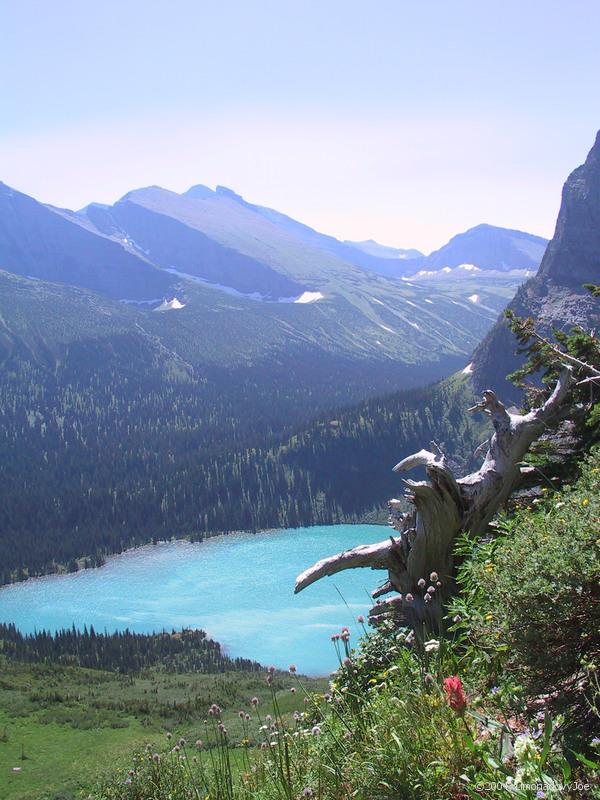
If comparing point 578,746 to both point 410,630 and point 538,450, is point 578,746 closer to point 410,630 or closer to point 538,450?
point 410,630

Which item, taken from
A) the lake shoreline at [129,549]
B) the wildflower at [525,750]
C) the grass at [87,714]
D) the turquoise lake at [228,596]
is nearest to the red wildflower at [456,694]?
the wildflower at [525,750]

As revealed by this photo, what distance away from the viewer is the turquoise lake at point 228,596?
109 meters

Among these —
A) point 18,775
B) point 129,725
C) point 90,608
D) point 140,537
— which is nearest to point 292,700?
point 129,725

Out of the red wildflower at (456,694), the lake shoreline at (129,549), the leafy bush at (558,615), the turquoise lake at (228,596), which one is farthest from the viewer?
the lake shoreline at (129,549)

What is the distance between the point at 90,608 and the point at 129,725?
2663 inches

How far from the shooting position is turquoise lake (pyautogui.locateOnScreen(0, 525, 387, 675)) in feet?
356

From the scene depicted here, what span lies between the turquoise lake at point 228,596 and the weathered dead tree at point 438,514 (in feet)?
263

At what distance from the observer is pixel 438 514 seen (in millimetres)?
12250

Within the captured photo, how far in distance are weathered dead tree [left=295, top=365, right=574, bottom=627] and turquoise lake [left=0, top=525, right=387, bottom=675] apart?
80308 millimetres

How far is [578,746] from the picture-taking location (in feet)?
18.8

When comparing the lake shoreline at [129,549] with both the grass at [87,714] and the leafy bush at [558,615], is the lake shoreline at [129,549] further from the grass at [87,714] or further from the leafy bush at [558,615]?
the leafy bush at [558,615]

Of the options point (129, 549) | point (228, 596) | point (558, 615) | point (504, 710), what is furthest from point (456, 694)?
point (129, 549)

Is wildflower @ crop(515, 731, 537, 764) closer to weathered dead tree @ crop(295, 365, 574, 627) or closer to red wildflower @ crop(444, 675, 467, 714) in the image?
red wildflower @ crop(444, 675, 467, 714)

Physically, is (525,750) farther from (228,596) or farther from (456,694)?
(228,596)
